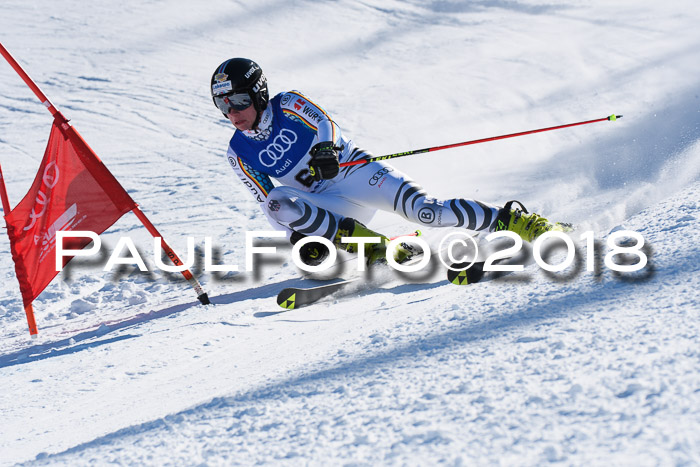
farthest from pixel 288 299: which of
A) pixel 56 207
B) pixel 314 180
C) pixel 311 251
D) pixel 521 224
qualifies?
pixel 56 207

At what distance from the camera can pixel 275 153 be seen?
412cm

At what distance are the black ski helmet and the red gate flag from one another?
879 mm

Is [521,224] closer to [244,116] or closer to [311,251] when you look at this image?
[311,251]

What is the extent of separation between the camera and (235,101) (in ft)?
12.9

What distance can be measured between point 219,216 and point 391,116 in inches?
151

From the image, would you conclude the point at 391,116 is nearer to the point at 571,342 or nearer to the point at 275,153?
the point at 275,153

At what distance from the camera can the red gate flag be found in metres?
3.95

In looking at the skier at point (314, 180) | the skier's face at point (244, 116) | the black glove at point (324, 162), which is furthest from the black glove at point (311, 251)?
the skier's face at point (244, 116)

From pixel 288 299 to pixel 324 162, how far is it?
0.78 m

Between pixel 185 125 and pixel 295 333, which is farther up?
pixel 185 125

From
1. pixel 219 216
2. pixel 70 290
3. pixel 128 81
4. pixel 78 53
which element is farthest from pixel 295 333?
pixel 78 53

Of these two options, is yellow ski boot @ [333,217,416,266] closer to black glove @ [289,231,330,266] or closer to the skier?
the skier

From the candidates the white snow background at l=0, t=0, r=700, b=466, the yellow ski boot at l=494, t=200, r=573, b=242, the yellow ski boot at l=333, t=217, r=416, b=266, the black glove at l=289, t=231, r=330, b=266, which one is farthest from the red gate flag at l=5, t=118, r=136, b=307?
the yellow ski boot at l=494, t=200, r=573, b=242

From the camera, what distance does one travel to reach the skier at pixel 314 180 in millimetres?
3879
